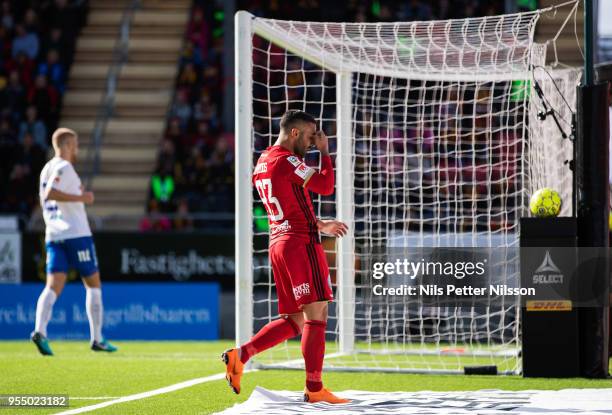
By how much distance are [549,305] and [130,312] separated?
7732mm

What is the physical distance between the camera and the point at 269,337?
6965 millimetres

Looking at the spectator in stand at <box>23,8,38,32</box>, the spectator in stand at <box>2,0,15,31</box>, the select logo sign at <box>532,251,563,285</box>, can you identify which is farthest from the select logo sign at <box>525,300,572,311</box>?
the spectator in stand at <box>2,0,15,31</box>

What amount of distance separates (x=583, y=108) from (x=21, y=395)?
436 cm

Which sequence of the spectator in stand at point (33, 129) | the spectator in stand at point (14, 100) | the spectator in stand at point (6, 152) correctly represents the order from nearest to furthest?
the spectator in stand at point (6, 152), the spectator in stand at point (33, 129), the spectator in stand at point (14, 100)

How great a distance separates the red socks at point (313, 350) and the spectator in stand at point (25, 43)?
52.0 feet

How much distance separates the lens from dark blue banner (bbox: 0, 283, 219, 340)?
14398mm

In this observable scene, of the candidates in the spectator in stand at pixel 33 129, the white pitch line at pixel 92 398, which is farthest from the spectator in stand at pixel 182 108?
the white pitch line at pixel 92 398

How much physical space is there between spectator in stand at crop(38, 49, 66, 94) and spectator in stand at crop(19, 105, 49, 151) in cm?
113

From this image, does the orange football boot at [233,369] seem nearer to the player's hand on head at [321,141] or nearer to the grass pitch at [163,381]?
the grass pitch at [163,381]

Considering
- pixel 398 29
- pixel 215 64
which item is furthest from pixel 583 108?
pixel 215 64

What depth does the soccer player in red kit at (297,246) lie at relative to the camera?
6762 mm

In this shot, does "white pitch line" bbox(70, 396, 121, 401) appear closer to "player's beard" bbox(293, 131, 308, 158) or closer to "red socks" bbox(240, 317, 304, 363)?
"red socks" bbox(240, 317, 304, 363)

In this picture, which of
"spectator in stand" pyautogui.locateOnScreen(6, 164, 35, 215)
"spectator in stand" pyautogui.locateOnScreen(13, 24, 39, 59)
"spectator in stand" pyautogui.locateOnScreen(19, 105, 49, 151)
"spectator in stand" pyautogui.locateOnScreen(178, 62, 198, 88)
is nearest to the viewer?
"spectator in stand" pyautogui.locateOnScreen(6, 164, 35, 215)

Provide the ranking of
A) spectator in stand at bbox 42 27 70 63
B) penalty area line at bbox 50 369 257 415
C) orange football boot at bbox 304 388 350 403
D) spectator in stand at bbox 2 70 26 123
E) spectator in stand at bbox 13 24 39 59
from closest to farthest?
penalty area line at bbox 50 369 257 415 < orange football boot at bbox 304 388 350 403 < spectator in stand at bbox 2 70 26 123 < spectator in stand at bbox 13 24 39 59 < spectator in stand at bbox 42 27 70 63
